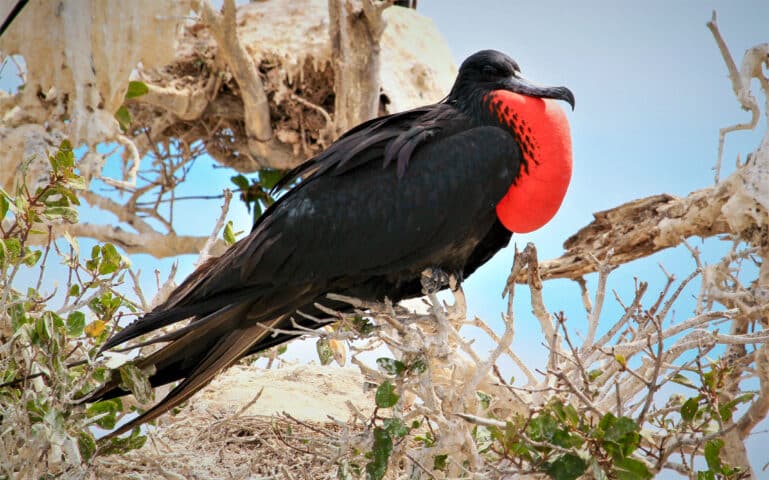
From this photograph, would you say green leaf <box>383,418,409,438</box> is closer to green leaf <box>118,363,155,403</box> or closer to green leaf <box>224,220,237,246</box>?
green leaf <box>118,363,155,403</box>

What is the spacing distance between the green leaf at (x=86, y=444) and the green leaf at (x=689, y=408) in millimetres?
1622

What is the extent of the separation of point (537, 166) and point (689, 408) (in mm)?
822

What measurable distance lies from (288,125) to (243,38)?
2.45 ft

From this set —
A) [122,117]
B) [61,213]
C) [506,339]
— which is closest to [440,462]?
[506,339]

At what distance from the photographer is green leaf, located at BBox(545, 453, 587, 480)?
6.84 feet

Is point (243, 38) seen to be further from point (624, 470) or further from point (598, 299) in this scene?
point (624, 470)

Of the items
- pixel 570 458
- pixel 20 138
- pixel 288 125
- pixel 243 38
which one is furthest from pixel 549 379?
pixel 243 38

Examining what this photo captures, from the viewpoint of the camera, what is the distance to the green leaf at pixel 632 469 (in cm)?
207

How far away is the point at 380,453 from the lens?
2338mm

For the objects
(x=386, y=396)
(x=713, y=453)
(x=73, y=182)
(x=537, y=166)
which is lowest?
(x=386, y=396)

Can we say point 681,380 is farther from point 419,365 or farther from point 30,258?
point 30,258

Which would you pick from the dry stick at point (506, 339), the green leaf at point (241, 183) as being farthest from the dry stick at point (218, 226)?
the green leaf at point (241, 183)

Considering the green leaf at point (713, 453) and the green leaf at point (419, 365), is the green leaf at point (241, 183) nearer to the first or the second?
the green leaf at point (419, 365)

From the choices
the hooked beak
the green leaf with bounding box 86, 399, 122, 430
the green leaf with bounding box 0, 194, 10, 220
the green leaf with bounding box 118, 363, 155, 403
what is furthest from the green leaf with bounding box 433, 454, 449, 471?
the green leaf with bounding box 0, 194, 10, 220
